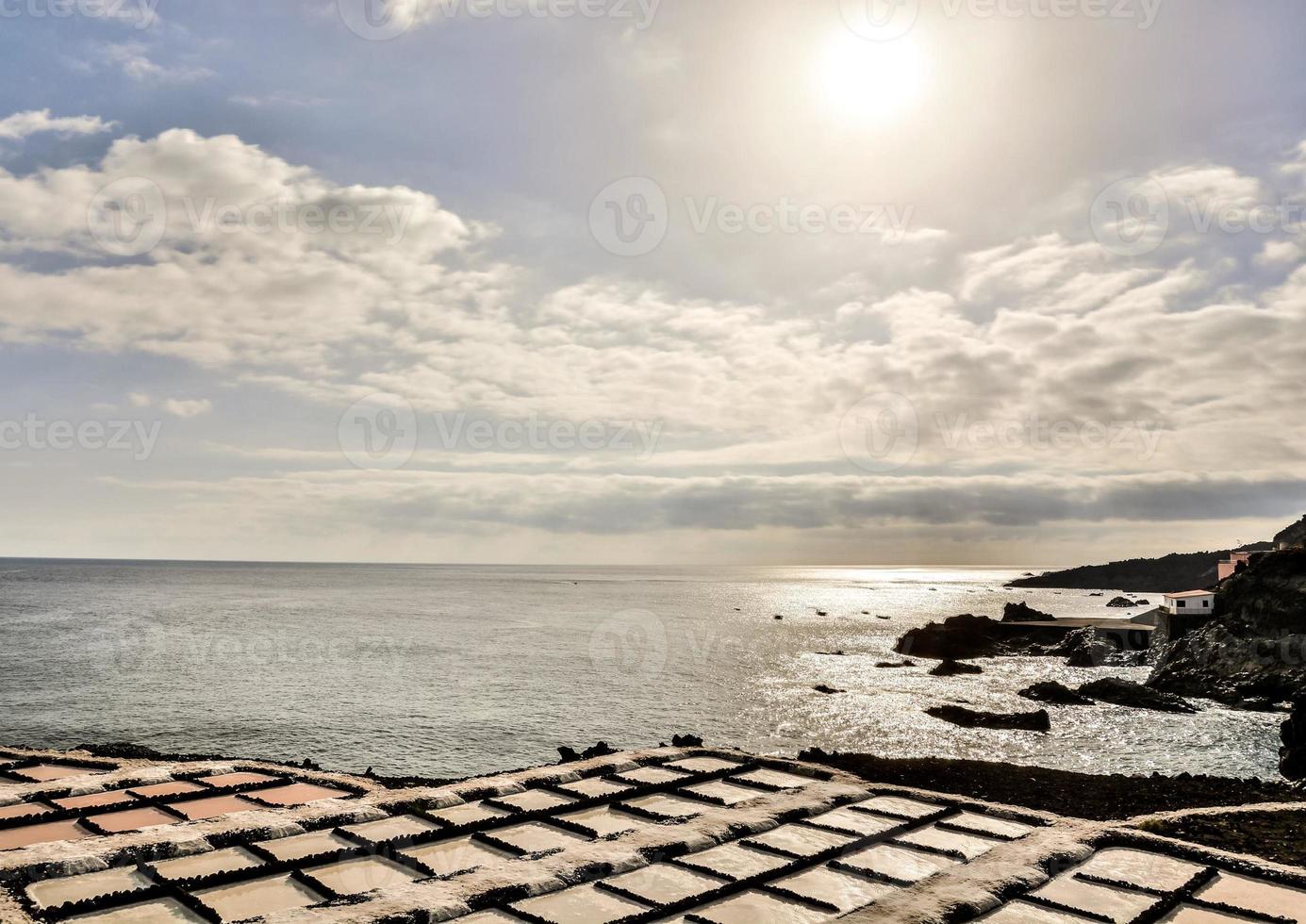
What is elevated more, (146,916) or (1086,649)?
(146,916)

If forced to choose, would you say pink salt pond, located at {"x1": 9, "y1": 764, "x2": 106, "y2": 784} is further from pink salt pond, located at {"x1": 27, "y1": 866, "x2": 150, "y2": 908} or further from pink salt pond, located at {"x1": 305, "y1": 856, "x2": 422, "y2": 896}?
pink salt pond, located at {"x1": 305, "y1": 856, "x2": 422, "y2": 896}

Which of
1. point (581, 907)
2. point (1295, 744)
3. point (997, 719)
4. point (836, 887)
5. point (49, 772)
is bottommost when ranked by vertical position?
point (997, 719)

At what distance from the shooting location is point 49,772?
1105 inches

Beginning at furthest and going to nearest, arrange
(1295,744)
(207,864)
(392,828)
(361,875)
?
(1295,744) < (392,828) < (207,864) < (361,875)

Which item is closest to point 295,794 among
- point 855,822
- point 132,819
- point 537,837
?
point 132,819

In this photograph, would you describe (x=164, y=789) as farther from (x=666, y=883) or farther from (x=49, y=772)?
(x=666, y=883)

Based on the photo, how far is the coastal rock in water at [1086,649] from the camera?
86.7 metres

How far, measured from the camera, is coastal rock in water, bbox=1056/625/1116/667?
284 feet

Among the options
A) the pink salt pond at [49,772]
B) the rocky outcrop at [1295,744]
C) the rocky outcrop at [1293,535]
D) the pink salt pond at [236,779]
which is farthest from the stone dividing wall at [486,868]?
the rocky outcrop at [1293,535]

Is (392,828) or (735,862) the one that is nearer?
(735,862)

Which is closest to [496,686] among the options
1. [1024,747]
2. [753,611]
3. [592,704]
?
[592,704]

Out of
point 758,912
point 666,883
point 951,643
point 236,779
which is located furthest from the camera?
point 951,643

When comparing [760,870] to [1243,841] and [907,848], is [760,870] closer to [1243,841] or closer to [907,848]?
[907,848]

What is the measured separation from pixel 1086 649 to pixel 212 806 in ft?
291
